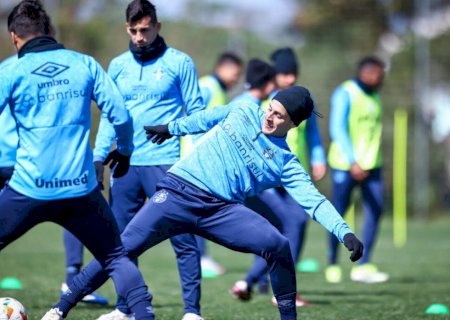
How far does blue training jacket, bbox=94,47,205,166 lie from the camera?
7.31 metres

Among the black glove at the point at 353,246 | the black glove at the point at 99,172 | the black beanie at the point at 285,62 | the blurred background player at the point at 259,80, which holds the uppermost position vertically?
the black beanie at the point at 285,62

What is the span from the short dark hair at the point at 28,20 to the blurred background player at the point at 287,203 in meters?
3.22

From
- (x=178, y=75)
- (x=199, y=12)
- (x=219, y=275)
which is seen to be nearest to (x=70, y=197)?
(x=178, y=75)

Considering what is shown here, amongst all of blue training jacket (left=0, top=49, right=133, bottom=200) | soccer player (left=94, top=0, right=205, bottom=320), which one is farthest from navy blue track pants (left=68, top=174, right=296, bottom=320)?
soccer player (left=94, top=0, right=205, bottom=320)

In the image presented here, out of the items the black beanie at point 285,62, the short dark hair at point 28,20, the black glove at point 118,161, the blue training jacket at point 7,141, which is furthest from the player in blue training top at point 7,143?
the black beanie at point 285,62

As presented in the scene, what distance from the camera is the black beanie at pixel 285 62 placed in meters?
9.41

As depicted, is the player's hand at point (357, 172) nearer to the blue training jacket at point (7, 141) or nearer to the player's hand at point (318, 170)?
the player's hand at point (318, 170)

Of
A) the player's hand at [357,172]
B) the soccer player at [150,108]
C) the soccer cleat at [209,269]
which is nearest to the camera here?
the soccer player at [150,108]

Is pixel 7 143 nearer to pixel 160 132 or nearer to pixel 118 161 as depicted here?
pixel 118 161

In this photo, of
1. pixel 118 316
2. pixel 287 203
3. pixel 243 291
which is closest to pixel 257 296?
pixel 243 291

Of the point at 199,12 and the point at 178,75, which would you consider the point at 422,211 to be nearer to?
the point at 199,12

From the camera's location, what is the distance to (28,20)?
574 centimetres

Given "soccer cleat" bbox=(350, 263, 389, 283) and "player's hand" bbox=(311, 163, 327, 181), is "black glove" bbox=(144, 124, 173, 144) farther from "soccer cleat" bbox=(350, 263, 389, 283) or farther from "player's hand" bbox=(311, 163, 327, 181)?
"soccer cleat" bbox=(350, 263, 389, 283)

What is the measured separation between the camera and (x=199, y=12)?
72.8ft
